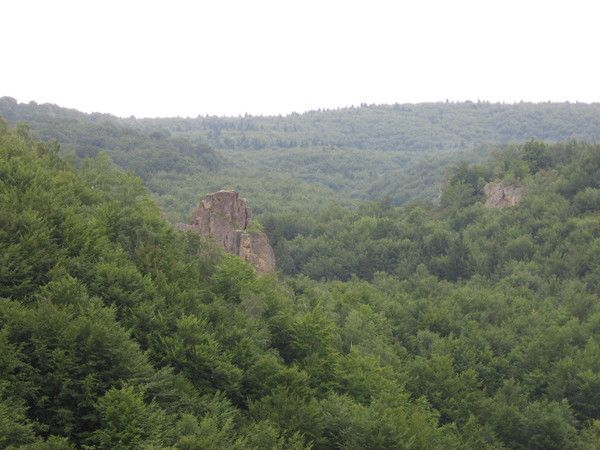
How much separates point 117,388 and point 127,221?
12.9m

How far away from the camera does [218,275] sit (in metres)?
37.6

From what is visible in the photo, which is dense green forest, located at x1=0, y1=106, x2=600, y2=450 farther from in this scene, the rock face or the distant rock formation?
the rock face

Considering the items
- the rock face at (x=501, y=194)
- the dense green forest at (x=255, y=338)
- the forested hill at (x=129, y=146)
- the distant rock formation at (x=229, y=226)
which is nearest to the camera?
the dense green forest at (x=255, y=338)

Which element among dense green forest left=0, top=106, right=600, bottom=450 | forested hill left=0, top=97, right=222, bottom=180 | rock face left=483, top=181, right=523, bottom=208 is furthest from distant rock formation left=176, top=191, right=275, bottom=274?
forested hill left=0, top=97, right=222, bottom=180

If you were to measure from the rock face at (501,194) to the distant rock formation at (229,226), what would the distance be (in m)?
39.6

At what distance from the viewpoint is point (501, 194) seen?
3383 inches

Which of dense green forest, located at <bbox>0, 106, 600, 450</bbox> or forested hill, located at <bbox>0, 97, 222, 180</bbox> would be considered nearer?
dense green forest, located at <bbox>0, 106, 600, 450</bbox>

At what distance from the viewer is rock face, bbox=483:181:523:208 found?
83500mm

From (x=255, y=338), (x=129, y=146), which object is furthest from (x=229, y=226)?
(x=129, y=146)

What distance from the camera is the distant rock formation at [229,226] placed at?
50125 mm

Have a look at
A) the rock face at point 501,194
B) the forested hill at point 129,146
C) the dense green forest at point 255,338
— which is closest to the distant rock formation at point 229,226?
the dense green forest at point 255,338

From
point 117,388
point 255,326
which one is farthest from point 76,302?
point 255,326

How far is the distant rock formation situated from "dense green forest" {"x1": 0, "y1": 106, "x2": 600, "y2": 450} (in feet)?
10.9

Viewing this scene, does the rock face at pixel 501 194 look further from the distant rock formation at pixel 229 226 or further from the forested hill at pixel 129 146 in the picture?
the forested hill at pixel 129 146
